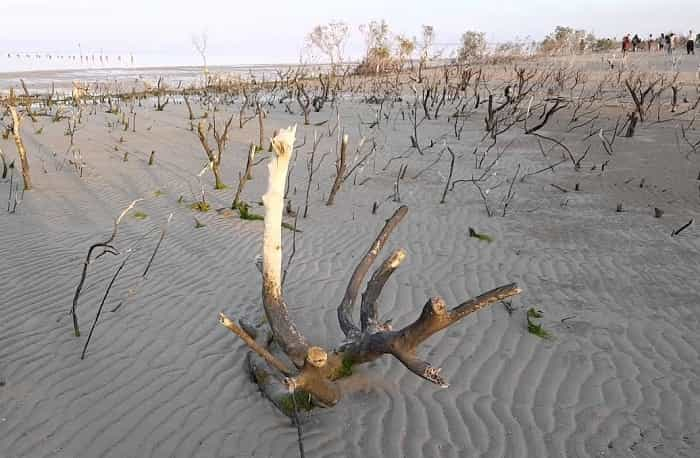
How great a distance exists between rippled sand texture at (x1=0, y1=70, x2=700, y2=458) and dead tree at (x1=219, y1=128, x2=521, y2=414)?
143 millimetres

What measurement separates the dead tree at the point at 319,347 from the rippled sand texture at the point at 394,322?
0.14m

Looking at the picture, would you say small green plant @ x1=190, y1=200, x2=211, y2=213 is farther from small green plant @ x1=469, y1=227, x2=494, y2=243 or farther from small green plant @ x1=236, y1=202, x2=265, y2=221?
small green plant @ x1=469, y1=227, x2=494, y2=243

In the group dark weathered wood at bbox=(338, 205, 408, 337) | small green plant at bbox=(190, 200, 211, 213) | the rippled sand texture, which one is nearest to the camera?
the rippled sand texture

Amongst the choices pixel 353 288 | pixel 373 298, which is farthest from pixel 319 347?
pixel 353 288

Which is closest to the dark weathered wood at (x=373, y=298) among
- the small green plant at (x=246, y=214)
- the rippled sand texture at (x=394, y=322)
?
the rippled sand texture at (x=394, y=322)

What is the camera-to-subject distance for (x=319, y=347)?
276cm

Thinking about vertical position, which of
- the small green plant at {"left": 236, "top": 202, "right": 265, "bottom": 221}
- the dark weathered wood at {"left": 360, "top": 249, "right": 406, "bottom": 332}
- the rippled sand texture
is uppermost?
the dark weathered wood at {"left": 360, "top": 249, "right": 406, "bottom": 332}

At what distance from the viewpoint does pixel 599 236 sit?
17.7 ft

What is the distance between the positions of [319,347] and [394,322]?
3.67ft

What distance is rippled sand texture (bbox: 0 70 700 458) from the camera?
2.64 m

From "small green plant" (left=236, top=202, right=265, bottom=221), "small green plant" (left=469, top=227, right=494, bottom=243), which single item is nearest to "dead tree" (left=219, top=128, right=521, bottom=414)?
"small green plant" (left=469, top=227, right=494, bottom=243)

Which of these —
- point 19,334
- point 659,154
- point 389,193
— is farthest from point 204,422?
point 659,154

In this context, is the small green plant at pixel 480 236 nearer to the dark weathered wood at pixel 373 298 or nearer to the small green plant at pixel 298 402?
the dark weathered wood at pixel 373 298

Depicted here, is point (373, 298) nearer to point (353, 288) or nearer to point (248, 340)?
point (353, 288)
